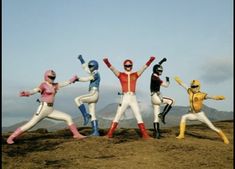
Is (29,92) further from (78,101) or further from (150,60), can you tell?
(150,60)

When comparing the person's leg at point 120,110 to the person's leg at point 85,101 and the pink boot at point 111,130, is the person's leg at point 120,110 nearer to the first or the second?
the pink boot at point 111,130

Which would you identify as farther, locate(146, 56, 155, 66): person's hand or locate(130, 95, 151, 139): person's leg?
locate(146, 56, 155, 66): person's hand

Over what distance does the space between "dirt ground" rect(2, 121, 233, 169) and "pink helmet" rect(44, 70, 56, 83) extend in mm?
1853

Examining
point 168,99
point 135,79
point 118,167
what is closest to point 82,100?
point 135,79

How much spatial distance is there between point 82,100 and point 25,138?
2.43 metres

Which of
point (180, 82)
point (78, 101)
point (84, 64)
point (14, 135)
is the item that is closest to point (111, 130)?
point (78, 101)

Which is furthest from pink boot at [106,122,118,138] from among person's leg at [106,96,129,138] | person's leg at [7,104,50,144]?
person's leg at [7,104,50,144]

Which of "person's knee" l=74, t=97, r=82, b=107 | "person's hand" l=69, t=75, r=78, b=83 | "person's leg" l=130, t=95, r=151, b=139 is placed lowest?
"person's leg" l=130, t=95, r=151, b=139

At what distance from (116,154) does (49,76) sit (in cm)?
323

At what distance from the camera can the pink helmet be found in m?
11.4

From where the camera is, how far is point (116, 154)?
32.4 feet

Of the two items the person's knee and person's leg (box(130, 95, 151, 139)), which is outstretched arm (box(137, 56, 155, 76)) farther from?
the person's knee

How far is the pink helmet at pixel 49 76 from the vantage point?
11.4 m

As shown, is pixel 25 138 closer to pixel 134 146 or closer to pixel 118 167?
pixel 134 146
